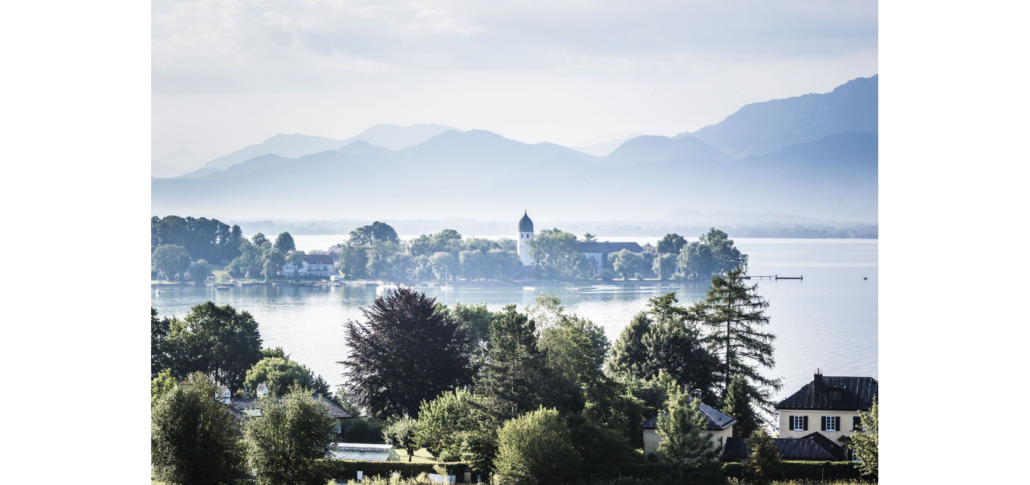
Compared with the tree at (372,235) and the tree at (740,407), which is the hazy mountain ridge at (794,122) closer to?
the tree at (372,235)

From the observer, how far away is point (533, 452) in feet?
42.9

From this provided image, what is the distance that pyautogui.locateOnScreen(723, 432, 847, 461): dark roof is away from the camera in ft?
48.0

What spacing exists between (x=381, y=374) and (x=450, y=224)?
269ft

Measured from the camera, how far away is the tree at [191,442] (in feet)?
39.4

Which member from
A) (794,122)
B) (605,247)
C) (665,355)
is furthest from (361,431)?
(794,122)

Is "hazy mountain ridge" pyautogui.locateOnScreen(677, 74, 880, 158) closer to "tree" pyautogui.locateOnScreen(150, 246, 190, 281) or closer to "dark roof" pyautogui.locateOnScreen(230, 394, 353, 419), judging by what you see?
"tree" pyautogui.locateOnScreen(150, 246, 190, 281)

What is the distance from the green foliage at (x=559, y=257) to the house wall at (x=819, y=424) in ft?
146

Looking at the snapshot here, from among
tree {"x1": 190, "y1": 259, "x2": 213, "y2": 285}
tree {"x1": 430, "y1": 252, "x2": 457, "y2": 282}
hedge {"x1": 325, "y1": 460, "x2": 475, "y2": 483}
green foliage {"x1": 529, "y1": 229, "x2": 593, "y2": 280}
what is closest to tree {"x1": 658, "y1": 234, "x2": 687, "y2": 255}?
green foliage {"x1": 529, "y1": 229, "x2": 593, "y2": 280}

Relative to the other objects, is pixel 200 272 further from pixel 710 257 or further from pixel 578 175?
pixel 578 175

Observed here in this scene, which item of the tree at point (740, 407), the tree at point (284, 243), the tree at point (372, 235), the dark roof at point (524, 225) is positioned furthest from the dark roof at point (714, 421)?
the dark roof at point (524, 225)

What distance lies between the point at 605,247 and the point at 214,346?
50.0 m
